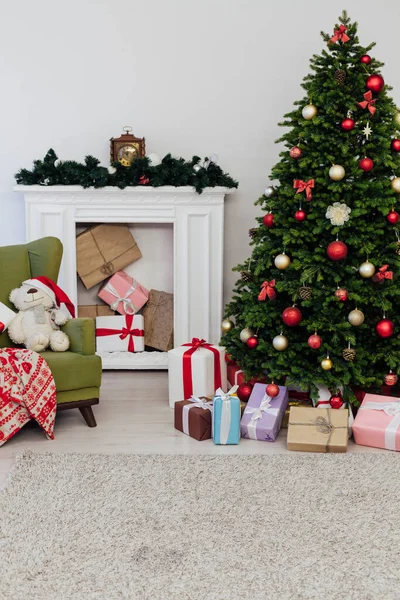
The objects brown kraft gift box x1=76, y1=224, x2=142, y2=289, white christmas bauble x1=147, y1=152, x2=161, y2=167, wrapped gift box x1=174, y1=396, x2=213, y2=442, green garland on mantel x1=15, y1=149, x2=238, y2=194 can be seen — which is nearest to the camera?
wrapped gift box x1=174, y1=396, x2=213, y2=442

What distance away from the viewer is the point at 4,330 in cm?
380

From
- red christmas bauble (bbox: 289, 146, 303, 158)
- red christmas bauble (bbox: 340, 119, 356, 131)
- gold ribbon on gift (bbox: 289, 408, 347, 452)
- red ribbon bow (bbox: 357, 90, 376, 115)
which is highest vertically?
red ribbon bow (bbox: 357, 90, 376, 115)

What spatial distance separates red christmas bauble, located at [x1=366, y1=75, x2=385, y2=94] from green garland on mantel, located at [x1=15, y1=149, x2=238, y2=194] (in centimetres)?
131

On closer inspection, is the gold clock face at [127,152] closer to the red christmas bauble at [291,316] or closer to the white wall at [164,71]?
the white wall at [164,71]

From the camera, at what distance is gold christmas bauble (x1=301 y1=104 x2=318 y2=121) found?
3629 millimetres

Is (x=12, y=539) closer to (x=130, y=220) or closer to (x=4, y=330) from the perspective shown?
(x=4, y=330)

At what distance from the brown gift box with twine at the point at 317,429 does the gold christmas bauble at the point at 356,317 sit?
0.45 meters

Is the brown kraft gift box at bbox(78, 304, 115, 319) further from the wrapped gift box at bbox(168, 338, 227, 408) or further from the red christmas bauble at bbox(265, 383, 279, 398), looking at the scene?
the red christmas bauble at bbox(265, 383, 279, 398)

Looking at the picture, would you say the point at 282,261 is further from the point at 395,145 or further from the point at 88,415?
the point at 88,415

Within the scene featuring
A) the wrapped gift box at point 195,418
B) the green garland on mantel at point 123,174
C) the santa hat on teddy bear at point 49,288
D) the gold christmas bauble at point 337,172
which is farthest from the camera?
the green garland on mantel at point 123,174

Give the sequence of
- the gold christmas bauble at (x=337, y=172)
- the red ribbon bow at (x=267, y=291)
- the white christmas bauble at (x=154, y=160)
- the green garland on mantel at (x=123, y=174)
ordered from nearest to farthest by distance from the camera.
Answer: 1. the gold christmas bauble at (x=337, y=172)
2. the red ribbon bow at (x=267, y=291)
3. the green garland on mantel at (x=123, y=174)
4. the white christmas bauble at (x=154, y=160)

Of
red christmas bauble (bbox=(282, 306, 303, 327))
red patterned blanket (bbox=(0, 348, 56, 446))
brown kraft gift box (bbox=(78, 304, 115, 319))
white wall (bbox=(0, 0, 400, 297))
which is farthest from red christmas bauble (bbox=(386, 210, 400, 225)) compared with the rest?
brown kraft gift box (bbox=(78, 304, 115, 319))

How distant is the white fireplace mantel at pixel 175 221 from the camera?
15.4 ft

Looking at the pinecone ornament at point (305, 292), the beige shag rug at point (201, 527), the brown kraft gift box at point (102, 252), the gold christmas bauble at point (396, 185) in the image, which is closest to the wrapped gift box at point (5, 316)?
the beige shag rug at point (201, 527)
